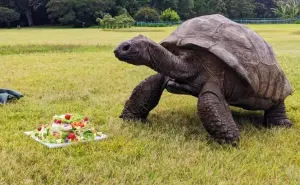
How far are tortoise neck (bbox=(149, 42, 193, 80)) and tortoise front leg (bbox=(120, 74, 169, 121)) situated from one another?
0.41 meters

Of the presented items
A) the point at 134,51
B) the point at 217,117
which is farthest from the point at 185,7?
the point at 134,51

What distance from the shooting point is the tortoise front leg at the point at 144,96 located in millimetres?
4289

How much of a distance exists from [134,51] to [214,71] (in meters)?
0.85

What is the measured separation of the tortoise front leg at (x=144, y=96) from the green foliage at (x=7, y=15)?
50774 mm

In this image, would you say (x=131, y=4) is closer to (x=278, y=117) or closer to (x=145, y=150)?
(x=278, y=117)

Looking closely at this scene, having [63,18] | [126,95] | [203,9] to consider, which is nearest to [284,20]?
[203,9]

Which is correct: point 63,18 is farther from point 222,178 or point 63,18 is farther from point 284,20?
point 222,178

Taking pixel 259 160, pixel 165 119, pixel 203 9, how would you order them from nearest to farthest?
pixel 259 160 → pixel 165 119 → pixel 203 9

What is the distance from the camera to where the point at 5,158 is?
10.3ft

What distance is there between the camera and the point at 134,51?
135 inches

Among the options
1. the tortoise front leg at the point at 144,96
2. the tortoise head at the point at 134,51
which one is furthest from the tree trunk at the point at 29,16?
the tortoise head at the point at 134,51

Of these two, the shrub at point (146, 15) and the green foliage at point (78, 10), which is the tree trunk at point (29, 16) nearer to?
the green foliage at point (78, 10)

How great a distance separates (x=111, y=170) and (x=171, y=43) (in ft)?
5.23

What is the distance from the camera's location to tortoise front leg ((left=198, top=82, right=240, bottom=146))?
3607 millimetres
